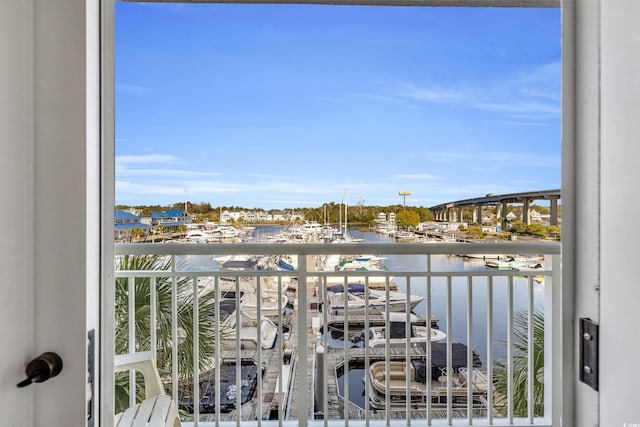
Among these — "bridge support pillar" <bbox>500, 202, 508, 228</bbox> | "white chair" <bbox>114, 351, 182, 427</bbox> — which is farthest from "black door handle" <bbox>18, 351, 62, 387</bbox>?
"bridge support pillar" <bbox>500, 202, 508, 228</bbox>

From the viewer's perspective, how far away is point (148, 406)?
1.43 m

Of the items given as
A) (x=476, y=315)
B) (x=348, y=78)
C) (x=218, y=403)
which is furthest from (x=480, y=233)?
(x=218, y=403)

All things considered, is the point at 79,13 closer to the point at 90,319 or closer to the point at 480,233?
the point at 90,319

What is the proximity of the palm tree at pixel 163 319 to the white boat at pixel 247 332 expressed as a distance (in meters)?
0.10

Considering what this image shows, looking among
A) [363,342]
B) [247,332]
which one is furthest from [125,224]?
[363,342]

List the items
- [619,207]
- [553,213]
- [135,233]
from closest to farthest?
1. [619,207]
2. [553,213]
3. [135,233]

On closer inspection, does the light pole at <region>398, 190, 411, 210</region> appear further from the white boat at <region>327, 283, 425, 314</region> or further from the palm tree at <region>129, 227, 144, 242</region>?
the palm tree at <region>129, 227, 144, 242</region>

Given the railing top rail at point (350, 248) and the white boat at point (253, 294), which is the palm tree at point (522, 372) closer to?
the railing top rail at point (350, 248)

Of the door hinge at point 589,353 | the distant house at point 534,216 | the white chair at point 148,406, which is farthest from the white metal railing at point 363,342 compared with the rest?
the door hinge at point 589,353

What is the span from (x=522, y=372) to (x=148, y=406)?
2011 millimetres

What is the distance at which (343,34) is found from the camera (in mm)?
1898

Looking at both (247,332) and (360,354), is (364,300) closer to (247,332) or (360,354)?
(360,354)

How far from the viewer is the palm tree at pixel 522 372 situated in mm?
1910

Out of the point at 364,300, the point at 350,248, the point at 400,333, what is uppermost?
the point at 350,248
